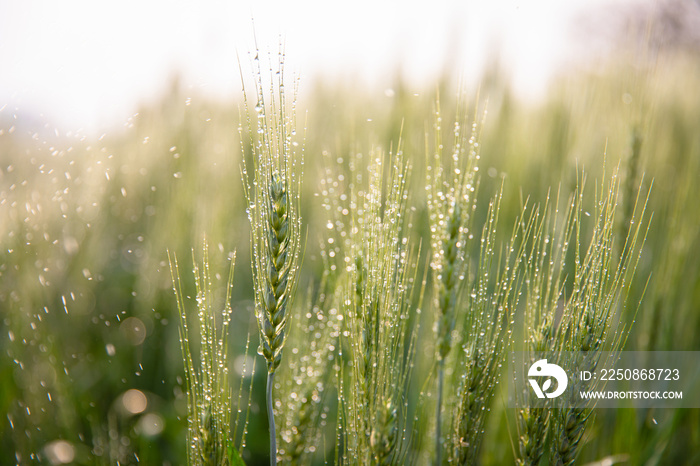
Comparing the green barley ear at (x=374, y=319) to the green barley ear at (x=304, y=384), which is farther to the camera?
the green barley ear at (x=304, y=384)

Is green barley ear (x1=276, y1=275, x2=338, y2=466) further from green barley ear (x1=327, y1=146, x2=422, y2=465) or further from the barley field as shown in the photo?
green barley ear (x1=327, y1=146, x2=422, y2=465)

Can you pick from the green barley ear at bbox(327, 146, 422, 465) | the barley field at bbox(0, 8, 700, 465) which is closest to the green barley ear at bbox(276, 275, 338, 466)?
the barley field at bbox(0, 8, 700, 465)

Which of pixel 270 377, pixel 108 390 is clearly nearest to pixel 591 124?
pixel 270 377

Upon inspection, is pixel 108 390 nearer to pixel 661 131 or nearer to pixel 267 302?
pixel 267 302

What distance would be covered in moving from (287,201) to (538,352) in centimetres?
43
